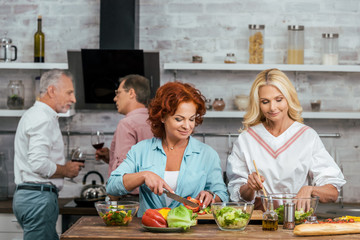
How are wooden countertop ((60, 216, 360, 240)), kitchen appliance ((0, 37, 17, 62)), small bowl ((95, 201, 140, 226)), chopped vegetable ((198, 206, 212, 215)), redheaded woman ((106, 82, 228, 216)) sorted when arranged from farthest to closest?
kitchen appliance ((0, 37, 17, 62)) < redheaded woman ((106, 82, 228, 216)) < chopped vegetable ((198, 206, 212, 215)) < small bowl ((95, 201, 140, 226)) < wooden countertop ((60, 216, 360, 240))

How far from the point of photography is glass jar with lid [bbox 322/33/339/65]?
481cm

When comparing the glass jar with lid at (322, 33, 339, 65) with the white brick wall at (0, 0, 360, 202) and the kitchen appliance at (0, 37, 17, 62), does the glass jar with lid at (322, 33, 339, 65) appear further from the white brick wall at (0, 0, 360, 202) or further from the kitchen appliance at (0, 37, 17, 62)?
the kitchen appliance at (0, 37, 17, 62)

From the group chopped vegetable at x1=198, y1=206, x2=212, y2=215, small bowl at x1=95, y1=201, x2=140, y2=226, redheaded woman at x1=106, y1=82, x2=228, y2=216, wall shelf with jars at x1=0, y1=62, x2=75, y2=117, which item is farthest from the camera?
wall shelf with jars at x1=0, y1=62, x2=75, y2=117

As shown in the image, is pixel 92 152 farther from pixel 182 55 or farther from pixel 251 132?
pixel 251 132

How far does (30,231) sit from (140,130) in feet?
3.48

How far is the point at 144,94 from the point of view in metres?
4.05

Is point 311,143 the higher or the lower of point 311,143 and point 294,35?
the lower

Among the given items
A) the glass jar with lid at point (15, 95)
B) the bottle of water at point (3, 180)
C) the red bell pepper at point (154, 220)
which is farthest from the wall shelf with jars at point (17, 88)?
the red bell pepper at point (154, 220)

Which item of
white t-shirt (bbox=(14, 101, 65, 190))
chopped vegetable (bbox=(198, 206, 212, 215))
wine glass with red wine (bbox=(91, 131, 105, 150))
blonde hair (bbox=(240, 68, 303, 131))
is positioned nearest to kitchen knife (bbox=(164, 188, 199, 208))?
chopped vegetable (bbox=(198, 206, 212, 215))

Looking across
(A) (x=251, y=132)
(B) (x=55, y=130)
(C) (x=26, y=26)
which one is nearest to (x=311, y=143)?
(A) (x=251, y=132)

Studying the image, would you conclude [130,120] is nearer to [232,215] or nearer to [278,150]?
[278,150]

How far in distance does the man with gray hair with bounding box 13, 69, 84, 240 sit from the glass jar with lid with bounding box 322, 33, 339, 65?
2.33m

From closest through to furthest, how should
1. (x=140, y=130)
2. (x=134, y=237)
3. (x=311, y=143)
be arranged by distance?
1. (x=134, y=237)
2. (x=311, y=143)
3. (x=140, y=130)

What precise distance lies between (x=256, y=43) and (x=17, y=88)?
2173mm
